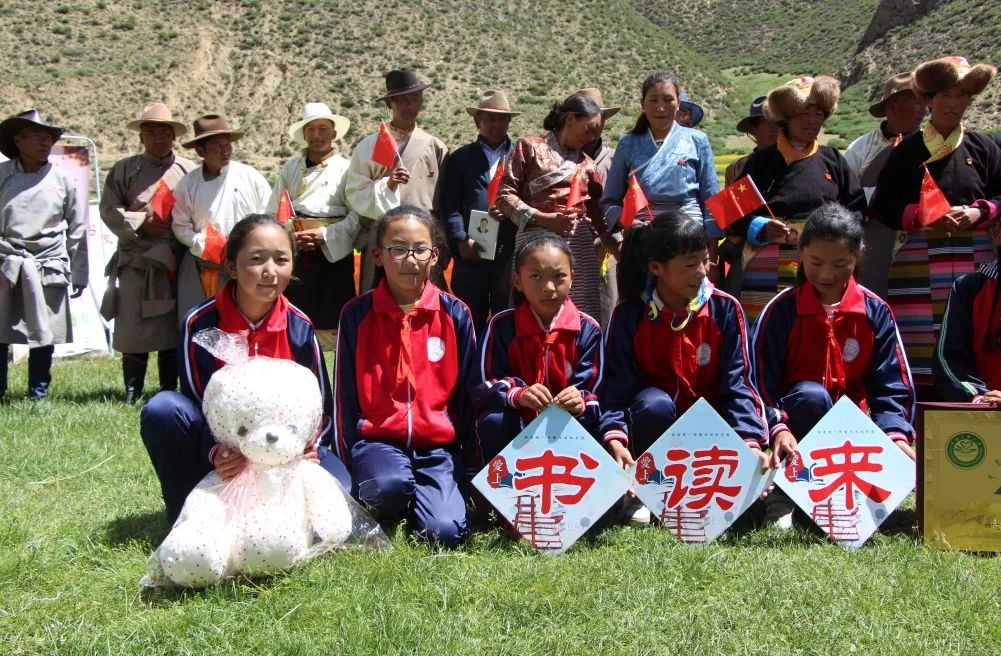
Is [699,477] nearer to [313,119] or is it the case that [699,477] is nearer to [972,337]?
[972,337]

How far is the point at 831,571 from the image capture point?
299cm

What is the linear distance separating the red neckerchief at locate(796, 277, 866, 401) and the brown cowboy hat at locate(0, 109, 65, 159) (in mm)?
5283

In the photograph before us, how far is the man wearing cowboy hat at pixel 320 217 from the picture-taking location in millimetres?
5746

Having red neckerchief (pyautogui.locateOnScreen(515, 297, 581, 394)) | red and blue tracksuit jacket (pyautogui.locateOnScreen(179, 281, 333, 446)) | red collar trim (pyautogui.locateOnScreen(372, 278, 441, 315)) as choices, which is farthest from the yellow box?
red and blue tracksuit jacket (pyautogui.locateOnScreen(179, 281, 333, 446))

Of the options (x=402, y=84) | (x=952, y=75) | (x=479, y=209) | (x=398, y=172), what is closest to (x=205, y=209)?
(x=398, y=172)

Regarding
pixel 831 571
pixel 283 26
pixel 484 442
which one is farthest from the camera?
pixel 283 26

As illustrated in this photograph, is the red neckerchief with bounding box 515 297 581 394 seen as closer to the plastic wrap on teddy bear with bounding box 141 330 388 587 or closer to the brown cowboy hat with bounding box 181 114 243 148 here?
the plastic wrap on teddy bear with bounding box 141 330 388 587

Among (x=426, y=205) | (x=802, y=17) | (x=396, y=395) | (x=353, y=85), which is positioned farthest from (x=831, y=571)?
(x=802, y=17)

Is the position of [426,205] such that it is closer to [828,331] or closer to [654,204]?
[654,204]

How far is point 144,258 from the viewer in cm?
638

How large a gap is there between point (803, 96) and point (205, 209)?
3.78 m

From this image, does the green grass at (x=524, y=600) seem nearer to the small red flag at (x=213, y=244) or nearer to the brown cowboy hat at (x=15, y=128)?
the small red flag at (x=213, y=244)

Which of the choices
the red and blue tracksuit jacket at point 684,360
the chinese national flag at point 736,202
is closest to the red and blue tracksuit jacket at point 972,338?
the red and blue tracksuit jacket at point 684,360

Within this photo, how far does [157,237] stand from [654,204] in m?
3.48
